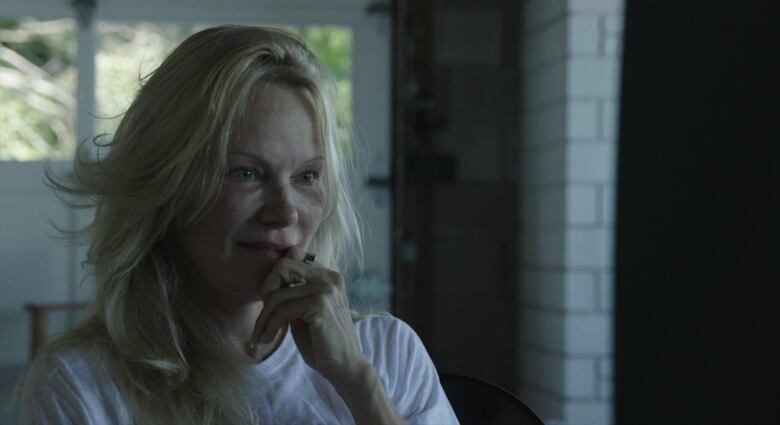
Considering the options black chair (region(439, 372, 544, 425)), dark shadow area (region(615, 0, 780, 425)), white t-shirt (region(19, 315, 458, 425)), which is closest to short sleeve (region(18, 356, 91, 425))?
white t-shirt (region(19, 315, 458, 425))

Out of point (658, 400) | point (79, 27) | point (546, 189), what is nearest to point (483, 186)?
point (546, 189)

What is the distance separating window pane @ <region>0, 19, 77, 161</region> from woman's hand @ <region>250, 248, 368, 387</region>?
365cm

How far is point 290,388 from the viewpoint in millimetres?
1131

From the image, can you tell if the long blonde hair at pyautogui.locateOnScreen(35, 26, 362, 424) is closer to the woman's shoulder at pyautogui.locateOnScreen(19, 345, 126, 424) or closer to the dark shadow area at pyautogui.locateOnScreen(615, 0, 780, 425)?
the woman's shoulder at pyautogui.locateOnScreen(19, 345, 126, 424)

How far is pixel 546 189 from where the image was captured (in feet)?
12.7

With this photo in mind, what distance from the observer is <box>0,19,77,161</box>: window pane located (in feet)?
14.5

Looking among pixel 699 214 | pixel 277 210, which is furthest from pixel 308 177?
pixel 699 214

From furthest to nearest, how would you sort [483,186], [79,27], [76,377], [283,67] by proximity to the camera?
[79,27]
[483,186]
[283,67]
[76,377]

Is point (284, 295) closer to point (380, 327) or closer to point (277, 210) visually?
point (277, 210)

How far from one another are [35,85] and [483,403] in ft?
12.3

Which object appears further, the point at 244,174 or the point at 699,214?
the point at 244,174

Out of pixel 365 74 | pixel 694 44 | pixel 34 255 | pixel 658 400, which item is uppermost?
pixel 365 74

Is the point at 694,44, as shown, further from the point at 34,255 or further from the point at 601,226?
the point at 34,255

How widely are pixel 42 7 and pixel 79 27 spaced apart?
0.20 metres
